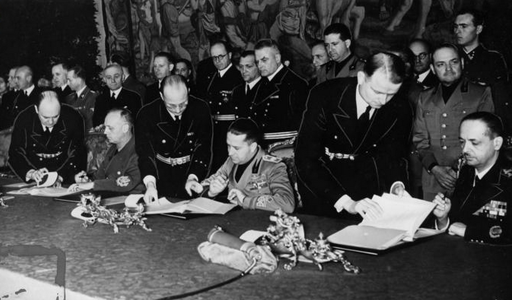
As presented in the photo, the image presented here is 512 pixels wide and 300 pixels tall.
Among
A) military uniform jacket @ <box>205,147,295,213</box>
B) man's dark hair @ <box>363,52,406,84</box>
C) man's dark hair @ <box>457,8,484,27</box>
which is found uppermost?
man's dark hair @ <box>457,8,484,27</box>

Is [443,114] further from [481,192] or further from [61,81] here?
[61,81]

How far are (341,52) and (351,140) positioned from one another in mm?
1769

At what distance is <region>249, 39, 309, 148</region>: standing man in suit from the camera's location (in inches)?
192

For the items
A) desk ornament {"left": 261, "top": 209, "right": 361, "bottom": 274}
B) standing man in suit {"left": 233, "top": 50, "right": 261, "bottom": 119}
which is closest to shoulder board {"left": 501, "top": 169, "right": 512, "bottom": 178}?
desk ornament {"left": 261, "top": 209, "right": 361, "bottom": 274}

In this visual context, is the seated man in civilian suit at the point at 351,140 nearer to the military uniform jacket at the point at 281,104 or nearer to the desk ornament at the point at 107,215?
the desk ornament at the point at 107,215

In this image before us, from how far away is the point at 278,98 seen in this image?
16.2 ft

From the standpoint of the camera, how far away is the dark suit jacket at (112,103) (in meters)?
5.91

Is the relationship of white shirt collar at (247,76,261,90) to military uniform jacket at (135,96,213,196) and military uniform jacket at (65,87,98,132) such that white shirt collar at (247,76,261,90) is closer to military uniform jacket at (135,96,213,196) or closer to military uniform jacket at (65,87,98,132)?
military uniform jacket at (135,96,213,196)

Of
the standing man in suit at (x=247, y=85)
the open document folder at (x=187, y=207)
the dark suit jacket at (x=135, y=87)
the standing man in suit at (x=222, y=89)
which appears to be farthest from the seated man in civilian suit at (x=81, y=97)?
the open document folder at (x=187, y=207)

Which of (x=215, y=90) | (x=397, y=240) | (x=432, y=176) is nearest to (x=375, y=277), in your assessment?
(x=397, y=240)

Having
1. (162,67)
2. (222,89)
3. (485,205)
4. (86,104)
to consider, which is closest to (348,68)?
(222,89)

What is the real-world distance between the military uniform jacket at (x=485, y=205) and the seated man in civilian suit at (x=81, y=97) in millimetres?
4258

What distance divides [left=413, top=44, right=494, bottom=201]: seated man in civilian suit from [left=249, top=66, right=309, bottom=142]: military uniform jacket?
1.20 m

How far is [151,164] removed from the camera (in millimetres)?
3812
